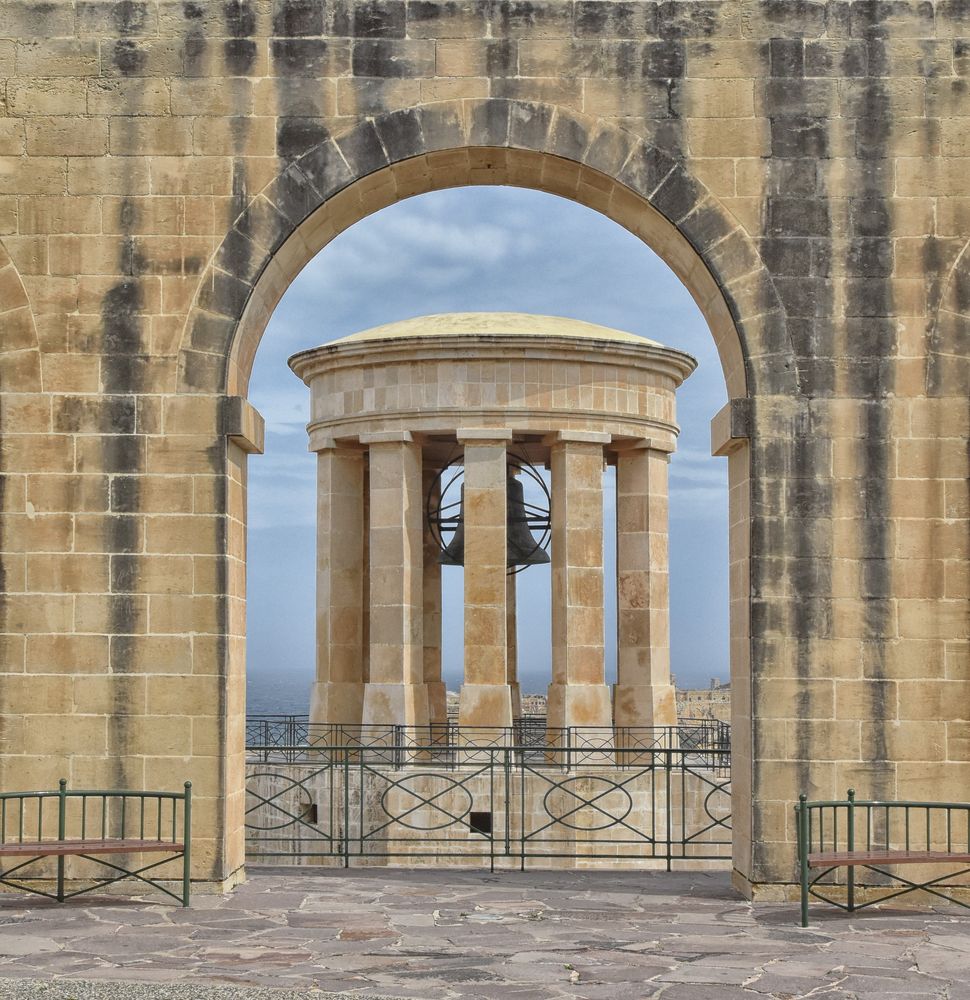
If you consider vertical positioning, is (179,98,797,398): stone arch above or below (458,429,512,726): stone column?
above

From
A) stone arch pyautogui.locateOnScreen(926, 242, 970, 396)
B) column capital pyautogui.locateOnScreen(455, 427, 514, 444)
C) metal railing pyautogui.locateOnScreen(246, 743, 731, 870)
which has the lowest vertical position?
metal railing pyautogui.locateOnScreen(246, 743, 731, 870)

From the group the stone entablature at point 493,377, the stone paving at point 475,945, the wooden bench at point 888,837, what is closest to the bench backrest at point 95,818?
the stone paving at point 475,945

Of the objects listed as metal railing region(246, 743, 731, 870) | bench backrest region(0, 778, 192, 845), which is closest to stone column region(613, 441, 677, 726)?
metal railing region(246, 743, 731, 870)

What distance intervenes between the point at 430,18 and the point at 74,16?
2415 millimetres

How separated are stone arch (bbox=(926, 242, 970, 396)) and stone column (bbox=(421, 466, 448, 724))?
12710 mm

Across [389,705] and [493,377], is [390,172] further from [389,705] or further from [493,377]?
[389,705]

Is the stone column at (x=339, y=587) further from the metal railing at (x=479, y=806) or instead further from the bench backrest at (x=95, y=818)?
the bench backrest at (x=95, y=818)

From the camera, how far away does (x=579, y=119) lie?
9914 millimetres

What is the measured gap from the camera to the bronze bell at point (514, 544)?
20750 mm

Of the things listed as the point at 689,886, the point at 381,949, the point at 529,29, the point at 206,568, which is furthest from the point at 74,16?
the point at 689,886

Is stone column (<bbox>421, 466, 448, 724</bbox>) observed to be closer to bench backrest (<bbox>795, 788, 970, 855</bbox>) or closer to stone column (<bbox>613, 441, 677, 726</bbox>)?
stone column (<bbox>613, 441, 677, 726</bbox>)

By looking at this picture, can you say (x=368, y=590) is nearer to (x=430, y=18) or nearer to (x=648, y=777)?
(x=648, y=777)

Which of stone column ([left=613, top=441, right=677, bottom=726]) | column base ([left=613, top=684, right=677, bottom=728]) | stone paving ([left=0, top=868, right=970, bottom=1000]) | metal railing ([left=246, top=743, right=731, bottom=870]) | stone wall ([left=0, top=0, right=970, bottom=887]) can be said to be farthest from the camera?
stone column ([left=613, top=441, right=677, bottom=726])

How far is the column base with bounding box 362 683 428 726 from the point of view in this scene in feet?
63.4
